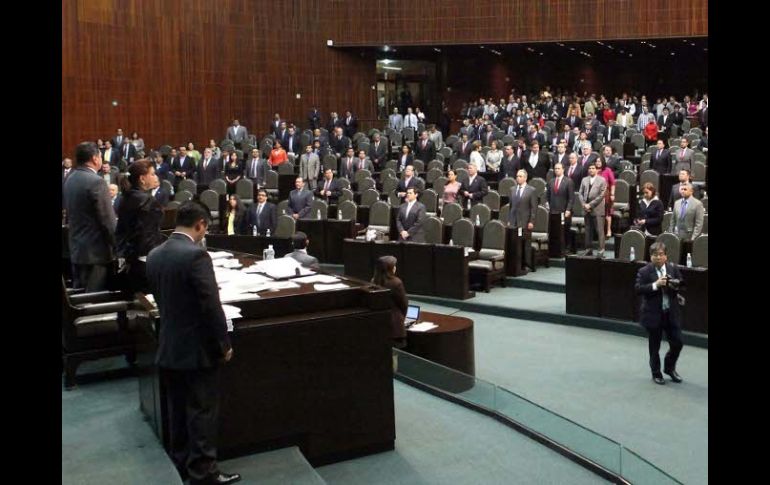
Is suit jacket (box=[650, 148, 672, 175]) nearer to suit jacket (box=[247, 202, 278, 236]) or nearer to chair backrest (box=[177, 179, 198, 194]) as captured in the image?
suit jacket (box=[247, 202, 278, 236])

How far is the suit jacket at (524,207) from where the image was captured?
10.1 metres

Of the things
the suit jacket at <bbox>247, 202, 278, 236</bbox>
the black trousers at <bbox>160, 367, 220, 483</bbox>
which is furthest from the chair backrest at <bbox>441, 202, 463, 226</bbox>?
the black trousers at <bbox>160, 367, 220, 483</bbox>

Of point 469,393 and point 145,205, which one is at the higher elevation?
point 145,205

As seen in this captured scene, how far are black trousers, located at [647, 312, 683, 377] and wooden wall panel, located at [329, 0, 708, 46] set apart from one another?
13822mm

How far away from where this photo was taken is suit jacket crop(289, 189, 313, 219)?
38.0 feet

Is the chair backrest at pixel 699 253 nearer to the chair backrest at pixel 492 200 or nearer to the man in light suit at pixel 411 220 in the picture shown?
the man in light suit at pixel 411 220

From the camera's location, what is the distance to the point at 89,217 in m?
5.06

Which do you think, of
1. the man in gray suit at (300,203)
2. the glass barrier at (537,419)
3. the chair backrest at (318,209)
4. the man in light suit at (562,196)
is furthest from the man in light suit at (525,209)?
the glass barrier at (537,419)

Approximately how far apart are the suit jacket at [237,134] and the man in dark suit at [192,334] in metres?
16.0

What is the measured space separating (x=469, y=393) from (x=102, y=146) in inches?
554

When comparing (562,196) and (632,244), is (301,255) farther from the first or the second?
(562,196)

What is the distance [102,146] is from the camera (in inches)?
683
